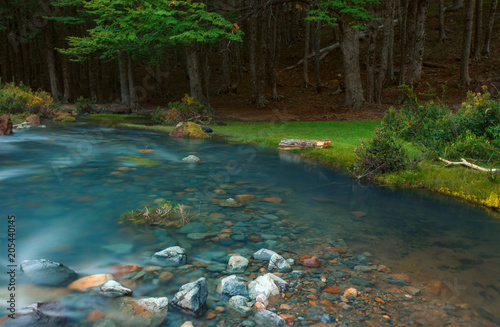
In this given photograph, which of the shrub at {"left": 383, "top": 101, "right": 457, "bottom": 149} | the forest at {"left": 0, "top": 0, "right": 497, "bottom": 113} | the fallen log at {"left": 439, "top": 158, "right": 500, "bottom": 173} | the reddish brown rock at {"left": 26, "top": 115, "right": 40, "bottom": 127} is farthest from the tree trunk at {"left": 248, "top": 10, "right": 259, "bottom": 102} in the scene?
the fallen log at {"left": 439, "top": 158, "right": 500, "bottom": 173}

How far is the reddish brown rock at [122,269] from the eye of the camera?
4527 mm

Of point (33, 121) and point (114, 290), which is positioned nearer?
point (114, 290)

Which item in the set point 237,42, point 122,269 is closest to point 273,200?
point 122,269

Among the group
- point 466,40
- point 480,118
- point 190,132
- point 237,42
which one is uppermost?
point 237,42

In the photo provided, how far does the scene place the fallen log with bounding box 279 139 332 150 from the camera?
12267 mm

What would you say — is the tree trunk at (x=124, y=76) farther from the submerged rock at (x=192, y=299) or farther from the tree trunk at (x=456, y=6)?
the tree trunk at (x=456, y=6)

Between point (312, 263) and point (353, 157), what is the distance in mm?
6288

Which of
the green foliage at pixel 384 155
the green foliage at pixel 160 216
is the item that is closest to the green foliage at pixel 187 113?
the green foliage at pixel 384 155

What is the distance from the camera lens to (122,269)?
464cm

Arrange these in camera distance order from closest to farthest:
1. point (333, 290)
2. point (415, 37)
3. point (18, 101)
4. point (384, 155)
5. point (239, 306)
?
point (239, 306)
point (333, 290)
point (384, 155)
point (415, 37)
point (18, 101)

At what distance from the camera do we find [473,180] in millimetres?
7945

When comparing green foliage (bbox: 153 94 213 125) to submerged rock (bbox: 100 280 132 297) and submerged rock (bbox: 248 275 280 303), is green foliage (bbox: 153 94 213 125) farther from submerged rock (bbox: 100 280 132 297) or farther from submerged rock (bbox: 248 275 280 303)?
submerged rock (bbox: 248 275 280 303)

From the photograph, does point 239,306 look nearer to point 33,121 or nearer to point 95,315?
point 95,315

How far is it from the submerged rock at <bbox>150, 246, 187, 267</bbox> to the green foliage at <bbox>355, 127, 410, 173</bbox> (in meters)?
5.75
